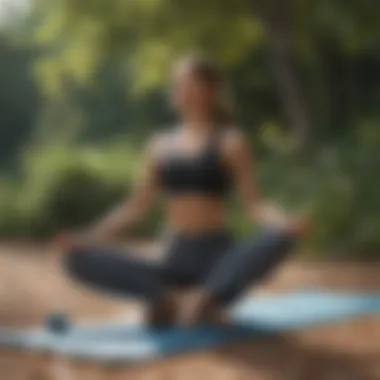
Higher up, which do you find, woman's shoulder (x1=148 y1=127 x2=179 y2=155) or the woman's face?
the woman's face

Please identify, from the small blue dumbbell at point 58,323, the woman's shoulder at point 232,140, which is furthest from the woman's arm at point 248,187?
the small blue dumbbell at point 58,323

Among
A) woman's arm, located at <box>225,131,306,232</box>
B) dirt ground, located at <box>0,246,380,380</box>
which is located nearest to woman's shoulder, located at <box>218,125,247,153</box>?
woman's arm, located at <box>225,131,306,232</box>

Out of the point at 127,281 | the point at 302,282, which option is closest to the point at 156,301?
the point at 127,281

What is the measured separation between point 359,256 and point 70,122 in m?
0.32

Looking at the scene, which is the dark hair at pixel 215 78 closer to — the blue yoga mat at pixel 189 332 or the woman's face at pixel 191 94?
the woman's face at pixel 191 94

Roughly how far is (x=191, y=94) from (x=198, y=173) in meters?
0.08

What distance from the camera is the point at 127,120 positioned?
3.02 feet

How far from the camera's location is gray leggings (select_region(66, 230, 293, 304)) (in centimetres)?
90

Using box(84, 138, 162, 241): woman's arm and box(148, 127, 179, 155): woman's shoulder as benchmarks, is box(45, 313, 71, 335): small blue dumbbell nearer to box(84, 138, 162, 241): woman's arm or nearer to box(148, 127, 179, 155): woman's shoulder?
box(84, 138, 162, 241): woman's arm

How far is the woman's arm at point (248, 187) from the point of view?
2.94 ft

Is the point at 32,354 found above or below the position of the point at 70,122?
below

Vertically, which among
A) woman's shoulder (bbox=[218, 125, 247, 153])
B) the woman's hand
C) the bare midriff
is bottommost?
the woman's hand

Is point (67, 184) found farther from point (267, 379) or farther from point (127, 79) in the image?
point (267, 379)

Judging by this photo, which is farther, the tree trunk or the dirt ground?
the tree trunk
